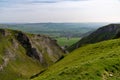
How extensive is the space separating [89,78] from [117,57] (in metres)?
8.48

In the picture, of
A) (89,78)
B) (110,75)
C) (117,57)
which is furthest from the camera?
(117,57)

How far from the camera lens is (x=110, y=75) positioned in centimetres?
3111

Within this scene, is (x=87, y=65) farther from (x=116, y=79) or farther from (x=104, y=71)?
(x=116, y=79)

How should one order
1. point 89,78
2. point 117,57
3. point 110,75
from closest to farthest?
point 89,78 < point 110,75 < point 117,57

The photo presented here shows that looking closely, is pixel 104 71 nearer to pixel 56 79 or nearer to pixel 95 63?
pixel 95 63

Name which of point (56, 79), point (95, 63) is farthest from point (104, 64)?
point (56, 79)

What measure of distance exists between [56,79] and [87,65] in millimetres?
4615

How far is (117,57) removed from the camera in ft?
119

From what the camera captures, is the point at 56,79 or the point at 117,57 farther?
the point at 117,57

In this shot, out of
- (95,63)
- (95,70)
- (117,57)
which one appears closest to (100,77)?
(95,70)

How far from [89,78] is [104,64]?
14.1 ft

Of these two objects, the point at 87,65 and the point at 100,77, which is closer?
the point at 100,77

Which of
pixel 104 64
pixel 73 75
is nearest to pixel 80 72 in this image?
pixel 73 75

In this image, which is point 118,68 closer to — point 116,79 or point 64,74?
point 116,79
